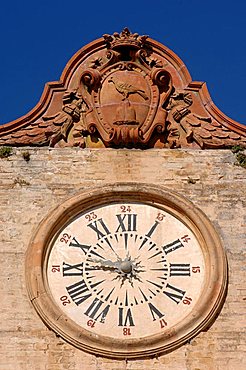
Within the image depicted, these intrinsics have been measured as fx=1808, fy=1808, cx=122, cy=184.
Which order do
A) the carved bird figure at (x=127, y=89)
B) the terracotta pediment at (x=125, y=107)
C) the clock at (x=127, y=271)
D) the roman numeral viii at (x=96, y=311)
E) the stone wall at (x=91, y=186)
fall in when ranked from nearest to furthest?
1. the stone wall at (x=91, y=186)
2. the clock at (x=127, y=271)
3. the roman numeral viii at (x=96, y=311)
4. the terracotta pediment at (x=125, y=107)
5. the carved bird figure at (x=127, y=89)

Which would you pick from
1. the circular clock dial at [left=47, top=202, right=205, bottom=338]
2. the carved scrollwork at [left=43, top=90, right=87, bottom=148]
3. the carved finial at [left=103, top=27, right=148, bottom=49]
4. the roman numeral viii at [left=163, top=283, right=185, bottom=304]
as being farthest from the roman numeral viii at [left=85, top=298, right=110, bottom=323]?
the carved finial at [left=103, top=27, right=148, bottom=49]

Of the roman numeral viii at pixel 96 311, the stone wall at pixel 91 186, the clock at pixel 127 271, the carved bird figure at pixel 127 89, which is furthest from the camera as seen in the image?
the carved bird figure at pixel 127 89

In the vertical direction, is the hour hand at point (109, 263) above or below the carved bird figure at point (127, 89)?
below

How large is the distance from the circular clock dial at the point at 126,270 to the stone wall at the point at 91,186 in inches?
15.4

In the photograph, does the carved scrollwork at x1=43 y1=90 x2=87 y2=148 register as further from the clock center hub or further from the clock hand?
the clock center hub

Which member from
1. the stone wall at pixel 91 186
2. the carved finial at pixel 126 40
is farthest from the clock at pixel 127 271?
the carved finial at pixel 126 40

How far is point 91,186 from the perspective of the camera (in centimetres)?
2420

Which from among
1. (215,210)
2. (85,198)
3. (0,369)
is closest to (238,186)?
(215,210)

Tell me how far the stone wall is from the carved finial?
1.57 m

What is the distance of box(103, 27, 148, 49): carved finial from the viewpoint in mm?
25047

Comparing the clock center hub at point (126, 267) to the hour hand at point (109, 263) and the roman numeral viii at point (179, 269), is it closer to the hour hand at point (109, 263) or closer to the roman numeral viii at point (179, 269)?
the hour hand at point (109, 263)

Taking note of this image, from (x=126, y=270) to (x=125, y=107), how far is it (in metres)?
2.38

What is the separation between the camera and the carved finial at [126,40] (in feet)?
82.2

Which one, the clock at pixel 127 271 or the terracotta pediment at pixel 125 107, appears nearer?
the clock at pixel 127 271
